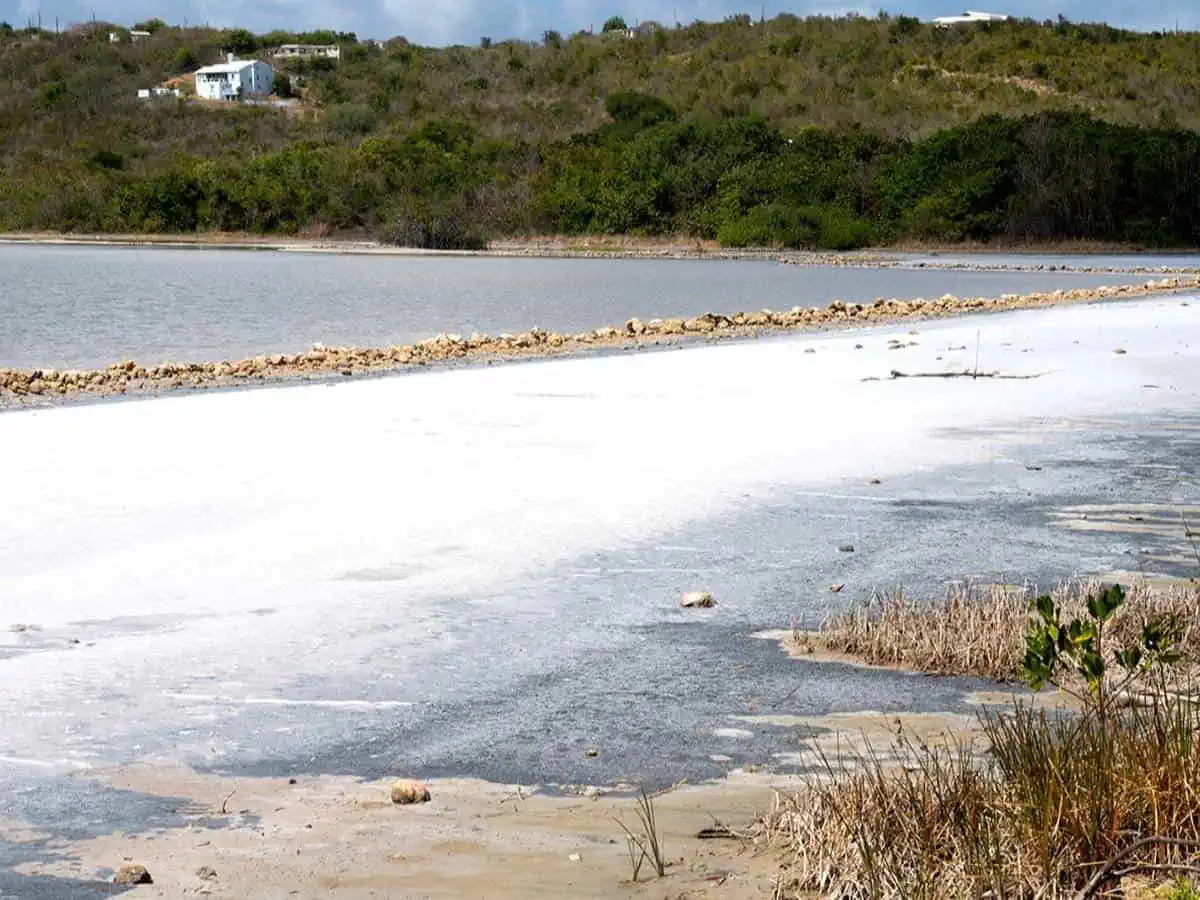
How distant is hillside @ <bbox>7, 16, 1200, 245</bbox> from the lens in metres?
68.3

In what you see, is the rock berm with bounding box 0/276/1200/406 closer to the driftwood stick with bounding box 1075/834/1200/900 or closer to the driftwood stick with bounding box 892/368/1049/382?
the driftwood stick with bounding box 892/368/1049/382

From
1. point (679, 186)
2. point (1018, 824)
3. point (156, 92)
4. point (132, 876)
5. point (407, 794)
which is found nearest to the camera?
point (1018, 824)

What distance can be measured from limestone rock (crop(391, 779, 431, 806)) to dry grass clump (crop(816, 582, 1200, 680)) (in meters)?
1.98

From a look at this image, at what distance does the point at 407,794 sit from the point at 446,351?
60.2 feet

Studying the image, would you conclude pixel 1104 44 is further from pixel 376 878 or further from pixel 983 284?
pixel 376 878

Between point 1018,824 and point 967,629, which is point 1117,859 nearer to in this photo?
point 1018,824

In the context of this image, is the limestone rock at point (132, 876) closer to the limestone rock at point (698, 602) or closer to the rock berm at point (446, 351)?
the limestone rock at point (698, 602)

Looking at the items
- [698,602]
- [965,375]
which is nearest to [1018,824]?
[698,602]

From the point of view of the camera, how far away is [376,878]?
4.23 meters

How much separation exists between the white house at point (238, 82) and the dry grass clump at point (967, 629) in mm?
125901

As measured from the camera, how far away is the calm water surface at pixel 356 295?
28.8m

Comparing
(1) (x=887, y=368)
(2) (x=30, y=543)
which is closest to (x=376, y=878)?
(2) (x=30, y=543)

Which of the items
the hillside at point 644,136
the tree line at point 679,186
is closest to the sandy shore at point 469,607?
the tree line at point 679,186

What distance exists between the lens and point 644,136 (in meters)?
78.8
